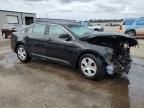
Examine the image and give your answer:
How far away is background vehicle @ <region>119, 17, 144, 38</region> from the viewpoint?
17.7 metres

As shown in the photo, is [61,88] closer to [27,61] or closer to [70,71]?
[70,71]

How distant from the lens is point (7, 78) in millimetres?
5922

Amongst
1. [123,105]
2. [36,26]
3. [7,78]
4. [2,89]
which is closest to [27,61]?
[36,26]

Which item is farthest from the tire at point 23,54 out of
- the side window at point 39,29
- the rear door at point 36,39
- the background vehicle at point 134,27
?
the background vehicle at point 134,27

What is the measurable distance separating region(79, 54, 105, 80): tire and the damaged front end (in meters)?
0.20

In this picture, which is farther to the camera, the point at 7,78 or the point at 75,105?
the point at 7,78

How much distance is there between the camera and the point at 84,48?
18.8ft

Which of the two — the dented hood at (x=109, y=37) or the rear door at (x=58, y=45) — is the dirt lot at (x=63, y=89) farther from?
the dented hood at (x=109, y=37)

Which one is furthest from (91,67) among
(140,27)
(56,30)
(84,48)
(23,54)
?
(140,27)

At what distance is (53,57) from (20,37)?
74.6 inches

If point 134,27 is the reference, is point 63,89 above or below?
below

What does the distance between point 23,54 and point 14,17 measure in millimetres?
36083

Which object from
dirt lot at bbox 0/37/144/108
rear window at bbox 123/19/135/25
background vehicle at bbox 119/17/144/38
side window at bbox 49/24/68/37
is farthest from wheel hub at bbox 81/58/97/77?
rear window at bbox 123/19/135/25

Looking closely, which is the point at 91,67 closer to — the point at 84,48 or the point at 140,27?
the point at 84,48
